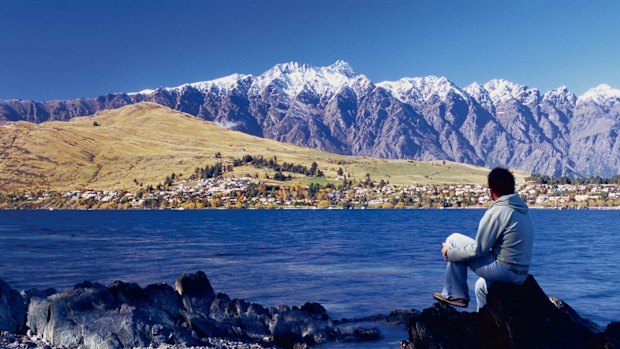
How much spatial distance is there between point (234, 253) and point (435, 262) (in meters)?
25.3

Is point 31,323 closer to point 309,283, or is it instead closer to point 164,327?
point 164,327

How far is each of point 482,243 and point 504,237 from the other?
46 cm

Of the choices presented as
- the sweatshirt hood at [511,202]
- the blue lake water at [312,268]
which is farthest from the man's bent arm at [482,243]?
the blue lake water at [312,268]

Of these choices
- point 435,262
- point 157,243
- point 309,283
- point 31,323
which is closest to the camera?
point 31,323

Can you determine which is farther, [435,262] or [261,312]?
[435,262]

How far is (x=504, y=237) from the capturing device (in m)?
10.8

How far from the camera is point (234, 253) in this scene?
75.0 m

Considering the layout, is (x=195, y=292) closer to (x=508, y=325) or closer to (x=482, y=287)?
(x=482, y=287)

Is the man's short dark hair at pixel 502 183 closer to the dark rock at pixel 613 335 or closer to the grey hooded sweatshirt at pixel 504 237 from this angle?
the grey hooded sweatshirt at pixel 504 237

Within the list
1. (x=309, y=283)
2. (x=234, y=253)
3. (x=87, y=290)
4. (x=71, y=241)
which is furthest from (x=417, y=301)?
(x=71, y=241)

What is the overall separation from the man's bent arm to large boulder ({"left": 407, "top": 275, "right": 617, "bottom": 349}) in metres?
0.93

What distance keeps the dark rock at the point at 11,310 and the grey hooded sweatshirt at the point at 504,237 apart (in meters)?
18.9

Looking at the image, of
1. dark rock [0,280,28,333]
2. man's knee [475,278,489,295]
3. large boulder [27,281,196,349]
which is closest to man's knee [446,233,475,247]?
man's knee [475,278,489,295]

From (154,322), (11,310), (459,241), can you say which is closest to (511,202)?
(459,241)
